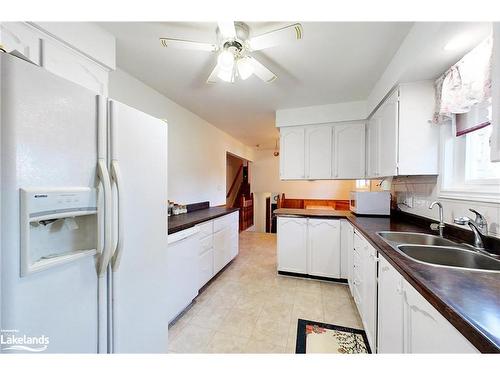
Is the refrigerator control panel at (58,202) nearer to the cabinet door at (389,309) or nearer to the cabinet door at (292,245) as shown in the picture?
the cabinet door at (389,309)

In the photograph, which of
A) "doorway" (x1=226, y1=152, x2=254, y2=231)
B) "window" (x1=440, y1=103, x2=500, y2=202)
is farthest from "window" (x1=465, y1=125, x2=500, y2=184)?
"doorway" (x1=226, y1=152, x2=254, y2=231)

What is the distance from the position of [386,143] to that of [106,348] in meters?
2.66

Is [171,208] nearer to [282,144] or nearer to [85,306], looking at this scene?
[85,306]

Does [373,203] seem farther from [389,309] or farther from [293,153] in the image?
[389,309]

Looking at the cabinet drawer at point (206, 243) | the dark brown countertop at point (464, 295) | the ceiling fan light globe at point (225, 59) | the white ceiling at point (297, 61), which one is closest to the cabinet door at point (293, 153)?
the white ceiling at point (297, 61)

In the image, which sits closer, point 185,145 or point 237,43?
point 237,43

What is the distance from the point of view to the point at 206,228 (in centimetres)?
243

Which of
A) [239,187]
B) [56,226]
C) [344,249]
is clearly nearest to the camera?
[56,226]

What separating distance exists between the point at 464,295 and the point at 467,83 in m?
1.40

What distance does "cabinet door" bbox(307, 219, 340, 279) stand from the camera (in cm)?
258

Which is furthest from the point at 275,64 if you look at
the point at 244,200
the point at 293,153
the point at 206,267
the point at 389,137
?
the point at 244,200

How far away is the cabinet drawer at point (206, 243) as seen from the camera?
234cm

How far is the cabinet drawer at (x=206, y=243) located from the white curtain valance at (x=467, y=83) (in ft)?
8.19
